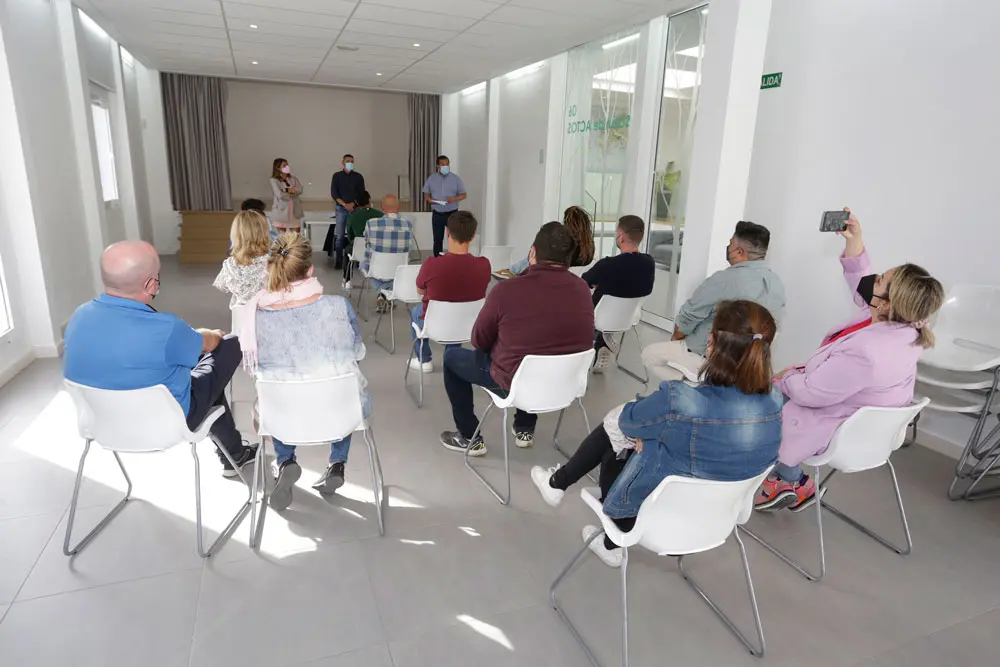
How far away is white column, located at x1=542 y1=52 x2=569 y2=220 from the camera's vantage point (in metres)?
7.73

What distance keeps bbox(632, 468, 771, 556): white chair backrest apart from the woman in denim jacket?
0.24 feet

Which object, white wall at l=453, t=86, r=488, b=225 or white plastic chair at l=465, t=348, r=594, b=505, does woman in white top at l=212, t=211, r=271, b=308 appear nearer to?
white plastic chair at l=465, t=348, r=594, b=505

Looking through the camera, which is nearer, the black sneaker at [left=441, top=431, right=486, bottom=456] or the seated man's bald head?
the seated man's bald head

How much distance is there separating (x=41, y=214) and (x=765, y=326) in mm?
5092

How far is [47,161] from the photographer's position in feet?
15.7

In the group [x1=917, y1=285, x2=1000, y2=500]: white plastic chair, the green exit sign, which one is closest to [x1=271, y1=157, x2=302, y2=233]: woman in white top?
the green exit sign

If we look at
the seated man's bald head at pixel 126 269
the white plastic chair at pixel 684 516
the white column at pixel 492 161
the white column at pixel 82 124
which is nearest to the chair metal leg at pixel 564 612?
the white plastic chair at pixel 684 516

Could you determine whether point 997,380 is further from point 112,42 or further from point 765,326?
point 112,42

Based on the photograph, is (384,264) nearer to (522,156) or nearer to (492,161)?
(522,156)

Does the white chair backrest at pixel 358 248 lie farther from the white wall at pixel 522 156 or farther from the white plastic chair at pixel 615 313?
the white plastic chair at pixel 615 313

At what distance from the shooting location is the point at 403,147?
39.6ft

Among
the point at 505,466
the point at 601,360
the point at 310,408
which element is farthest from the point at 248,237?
the point at 601,360

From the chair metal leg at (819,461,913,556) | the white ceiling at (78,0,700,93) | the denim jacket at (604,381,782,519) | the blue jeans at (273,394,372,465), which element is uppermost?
the white ceiling at (78,0,700,93)

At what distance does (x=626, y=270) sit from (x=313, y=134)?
9206 millimetres
